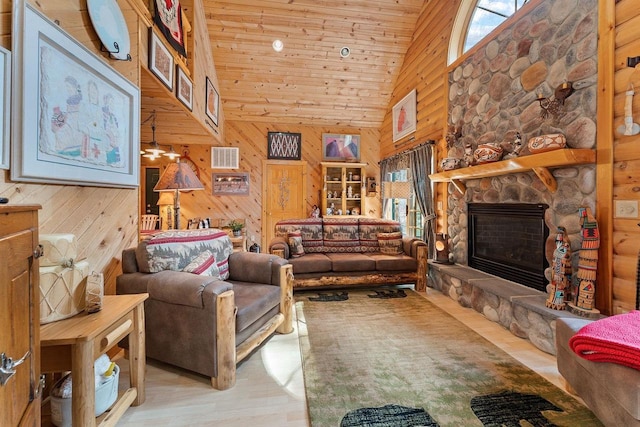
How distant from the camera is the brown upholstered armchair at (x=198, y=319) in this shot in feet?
5.74

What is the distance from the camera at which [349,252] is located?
417 centimetres

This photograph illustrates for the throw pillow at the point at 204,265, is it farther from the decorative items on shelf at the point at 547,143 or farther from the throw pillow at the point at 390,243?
the decorative items on shelf at the point at 547,143

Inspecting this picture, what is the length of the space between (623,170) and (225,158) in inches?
220

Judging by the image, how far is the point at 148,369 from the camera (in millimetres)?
1973

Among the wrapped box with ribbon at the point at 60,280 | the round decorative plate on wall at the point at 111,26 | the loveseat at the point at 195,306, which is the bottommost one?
the loveseat at the point at 195,306

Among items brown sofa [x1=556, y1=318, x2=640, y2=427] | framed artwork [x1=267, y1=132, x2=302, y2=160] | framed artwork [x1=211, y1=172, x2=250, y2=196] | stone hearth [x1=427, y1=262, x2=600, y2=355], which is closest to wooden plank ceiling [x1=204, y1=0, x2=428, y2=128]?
framed artwork [x1=267, y1=132, x2=302, y2=160]

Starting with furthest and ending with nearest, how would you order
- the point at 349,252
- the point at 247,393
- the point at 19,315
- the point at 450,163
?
the point at 349,252 < the point at 450,163 < the point at 247,393 < the point at 19,315

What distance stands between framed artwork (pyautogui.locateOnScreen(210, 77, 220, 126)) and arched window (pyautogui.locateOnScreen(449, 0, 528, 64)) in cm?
357

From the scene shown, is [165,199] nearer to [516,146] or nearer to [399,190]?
[399,190]

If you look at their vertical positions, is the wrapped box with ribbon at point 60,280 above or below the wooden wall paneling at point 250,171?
below

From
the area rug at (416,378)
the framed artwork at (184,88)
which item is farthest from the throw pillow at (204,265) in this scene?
the framed artwork at (184,88)

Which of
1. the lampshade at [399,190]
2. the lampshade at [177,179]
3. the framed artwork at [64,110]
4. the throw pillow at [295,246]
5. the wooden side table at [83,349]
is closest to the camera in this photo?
the wooden side table at [83,349]

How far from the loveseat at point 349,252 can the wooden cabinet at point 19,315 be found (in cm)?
280

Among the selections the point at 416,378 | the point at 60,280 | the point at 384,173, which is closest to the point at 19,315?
the point at 60,280
